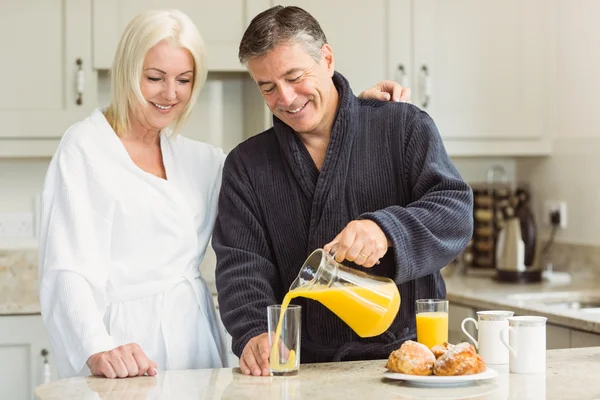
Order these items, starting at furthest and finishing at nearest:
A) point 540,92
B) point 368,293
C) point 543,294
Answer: point 540,92 → point 543,294 → point 368,293

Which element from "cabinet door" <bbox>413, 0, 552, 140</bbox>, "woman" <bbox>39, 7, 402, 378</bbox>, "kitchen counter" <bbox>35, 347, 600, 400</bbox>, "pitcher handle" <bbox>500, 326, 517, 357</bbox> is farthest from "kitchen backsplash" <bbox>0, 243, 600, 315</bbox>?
"pitcher handle" <bbox>500, 326, 517, 357</bbox>

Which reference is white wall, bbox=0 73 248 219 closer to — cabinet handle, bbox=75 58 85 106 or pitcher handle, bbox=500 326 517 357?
cabinet handle, bbox=75 58 85 106

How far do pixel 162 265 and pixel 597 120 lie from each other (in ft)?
6.46

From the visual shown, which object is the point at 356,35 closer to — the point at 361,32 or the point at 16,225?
the point at 361,32

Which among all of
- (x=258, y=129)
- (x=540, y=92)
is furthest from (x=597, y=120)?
(x=258, y=129)

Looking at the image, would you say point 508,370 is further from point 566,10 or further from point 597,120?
point 566,10

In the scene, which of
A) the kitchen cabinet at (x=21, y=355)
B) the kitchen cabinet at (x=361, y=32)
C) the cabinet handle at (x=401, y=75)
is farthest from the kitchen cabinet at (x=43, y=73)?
the cabinet handle at (x=401, y=75)

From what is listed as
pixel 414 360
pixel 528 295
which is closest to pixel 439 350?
pixel 414 360

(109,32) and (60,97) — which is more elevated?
(109,32)

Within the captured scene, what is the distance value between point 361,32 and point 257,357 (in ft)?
6.47

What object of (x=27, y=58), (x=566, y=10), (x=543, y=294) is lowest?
(x=543, y=294)

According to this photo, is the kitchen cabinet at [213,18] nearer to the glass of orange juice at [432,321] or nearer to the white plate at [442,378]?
the glass of orange juice at [432,321]

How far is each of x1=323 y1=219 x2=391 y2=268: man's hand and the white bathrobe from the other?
0.55m

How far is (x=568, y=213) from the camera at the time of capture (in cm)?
361
